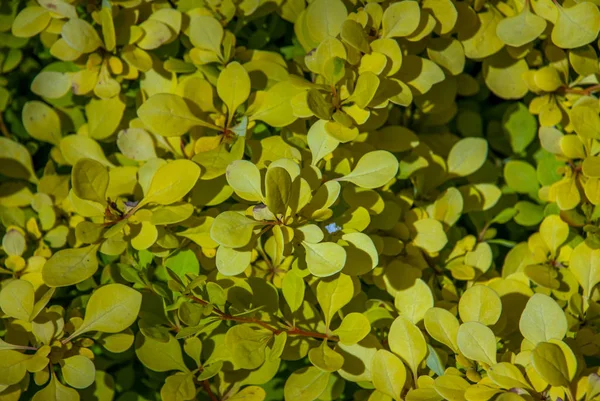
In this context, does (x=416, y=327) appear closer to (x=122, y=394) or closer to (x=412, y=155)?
(x=412, y=155)

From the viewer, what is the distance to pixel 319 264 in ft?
2.54

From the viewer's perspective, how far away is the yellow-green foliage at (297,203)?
80 centimetres

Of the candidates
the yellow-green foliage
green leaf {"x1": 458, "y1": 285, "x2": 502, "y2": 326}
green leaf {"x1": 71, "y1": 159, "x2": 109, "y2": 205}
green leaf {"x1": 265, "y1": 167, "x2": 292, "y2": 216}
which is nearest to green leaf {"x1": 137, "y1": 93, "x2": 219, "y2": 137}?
the yellow-green foliage

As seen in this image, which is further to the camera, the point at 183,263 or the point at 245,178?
the point at 183,263

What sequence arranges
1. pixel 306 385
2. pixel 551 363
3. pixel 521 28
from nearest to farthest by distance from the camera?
pixel 551 363 → pixel 306 385 → pixel 521 28

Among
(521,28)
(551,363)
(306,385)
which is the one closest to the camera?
(551,363)

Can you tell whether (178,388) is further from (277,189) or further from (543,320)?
(543,320)

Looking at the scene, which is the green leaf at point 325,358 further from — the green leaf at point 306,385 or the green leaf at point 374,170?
the green leaf at point 374,170

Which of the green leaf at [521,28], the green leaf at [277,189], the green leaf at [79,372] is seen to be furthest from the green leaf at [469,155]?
the green leaf at [79,372]

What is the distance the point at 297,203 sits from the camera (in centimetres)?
78

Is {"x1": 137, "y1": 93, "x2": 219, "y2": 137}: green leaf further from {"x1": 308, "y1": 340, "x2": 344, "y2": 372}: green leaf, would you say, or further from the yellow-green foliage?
{"x1": 308, "y1": 340, "x2": 344, "y2": 372}: green leaf

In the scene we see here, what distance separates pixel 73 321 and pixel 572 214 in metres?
0.76

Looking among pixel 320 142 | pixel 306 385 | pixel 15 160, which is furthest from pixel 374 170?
pixel 15 160

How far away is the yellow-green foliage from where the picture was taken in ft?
2.63
